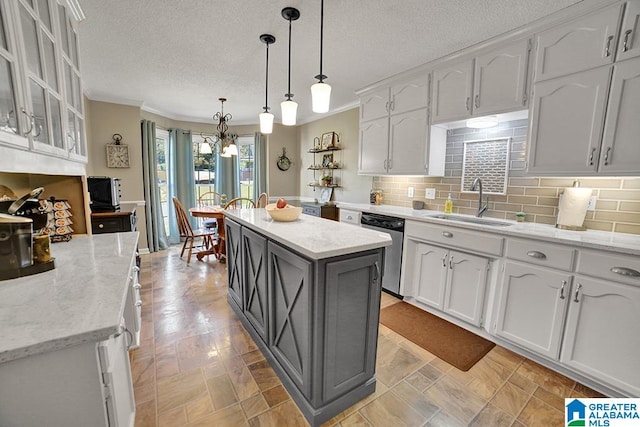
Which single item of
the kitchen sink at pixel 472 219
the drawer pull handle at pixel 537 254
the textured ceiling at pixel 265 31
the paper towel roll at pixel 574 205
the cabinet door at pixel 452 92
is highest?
the textured ceiling at pixel 265 31

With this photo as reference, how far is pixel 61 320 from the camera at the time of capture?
81 cm

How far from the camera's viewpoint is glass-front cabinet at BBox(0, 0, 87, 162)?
39.2 inches

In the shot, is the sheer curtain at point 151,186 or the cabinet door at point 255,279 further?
the sheer curtain at point 151,186

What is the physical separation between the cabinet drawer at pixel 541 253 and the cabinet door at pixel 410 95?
5.19ft

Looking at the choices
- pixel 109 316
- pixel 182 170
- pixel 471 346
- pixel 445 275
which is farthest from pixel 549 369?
pixel 182 170

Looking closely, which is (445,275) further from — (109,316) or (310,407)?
(109,316)

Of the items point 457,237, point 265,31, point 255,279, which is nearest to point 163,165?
point 265,31

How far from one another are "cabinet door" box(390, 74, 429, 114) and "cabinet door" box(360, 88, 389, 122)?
0.34 feet

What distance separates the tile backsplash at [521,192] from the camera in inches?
72.6

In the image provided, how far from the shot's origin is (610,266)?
5.03ft

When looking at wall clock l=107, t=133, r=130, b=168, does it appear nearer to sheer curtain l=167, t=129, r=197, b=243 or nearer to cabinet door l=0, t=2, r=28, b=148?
sheer curtain l=167, t=129, r=197, b=243

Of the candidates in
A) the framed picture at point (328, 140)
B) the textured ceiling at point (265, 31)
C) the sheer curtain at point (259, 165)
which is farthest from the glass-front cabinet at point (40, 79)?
the sheer curtain at point (259, 165)

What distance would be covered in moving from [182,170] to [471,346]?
16.6ft

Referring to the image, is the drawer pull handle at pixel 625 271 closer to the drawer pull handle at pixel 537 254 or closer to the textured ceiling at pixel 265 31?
the drawer pull handle at pixel 537 254
